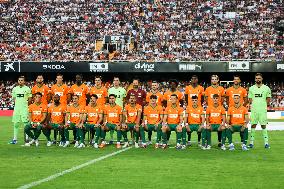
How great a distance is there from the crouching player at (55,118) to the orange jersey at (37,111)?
0.61ft

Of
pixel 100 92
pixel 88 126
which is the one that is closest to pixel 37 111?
pixel 88 126

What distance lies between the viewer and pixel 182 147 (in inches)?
611

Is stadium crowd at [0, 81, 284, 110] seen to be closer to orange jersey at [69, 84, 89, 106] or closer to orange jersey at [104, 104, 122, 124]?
orange jersey at [69, 84, 89, 106]

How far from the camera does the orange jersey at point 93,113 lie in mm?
16203

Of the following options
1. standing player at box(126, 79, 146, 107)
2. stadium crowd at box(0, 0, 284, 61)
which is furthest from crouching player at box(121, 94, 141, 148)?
stadium crowd at box(0, 0, 284, 61)

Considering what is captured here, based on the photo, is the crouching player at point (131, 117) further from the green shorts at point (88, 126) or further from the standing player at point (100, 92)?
the standing player at point (100, 92)

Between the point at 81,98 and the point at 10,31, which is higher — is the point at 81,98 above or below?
below

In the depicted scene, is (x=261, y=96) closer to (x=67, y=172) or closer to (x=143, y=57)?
(x=67, y=172)

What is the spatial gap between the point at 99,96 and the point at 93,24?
27.1 m

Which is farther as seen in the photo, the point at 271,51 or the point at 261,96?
the point at 271,51

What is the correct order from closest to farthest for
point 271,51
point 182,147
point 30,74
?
point 182,147, point 271,51, point 30,74

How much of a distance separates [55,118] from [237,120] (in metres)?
4.69

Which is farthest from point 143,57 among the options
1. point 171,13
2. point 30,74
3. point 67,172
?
point 67,172

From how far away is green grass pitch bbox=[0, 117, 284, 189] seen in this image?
944 centimetres
